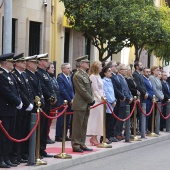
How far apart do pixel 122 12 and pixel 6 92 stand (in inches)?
595

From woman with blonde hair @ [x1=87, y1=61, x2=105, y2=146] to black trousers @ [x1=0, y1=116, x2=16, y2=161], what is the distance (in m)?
4.64

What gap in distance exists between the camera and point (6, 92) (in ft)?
45.2

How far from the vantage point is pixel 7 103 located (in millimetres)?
13930

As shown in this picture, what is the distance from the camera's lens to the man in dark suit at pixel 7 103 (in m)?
13.8

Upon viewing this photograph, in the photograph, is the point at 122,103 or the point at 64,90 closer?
the point at 64,90

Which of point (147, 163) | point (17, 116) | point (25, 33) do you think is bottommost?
point (147, 163)

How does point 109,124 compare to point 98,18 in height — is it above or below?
below

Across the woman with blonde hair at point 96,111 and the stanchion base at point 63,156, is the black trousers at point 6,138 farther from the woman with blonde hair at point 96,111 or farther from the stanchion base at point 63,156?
the woman with blonde hair at point 96,111

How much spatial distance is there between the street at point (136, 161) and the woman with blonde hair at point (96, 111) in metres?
0.87

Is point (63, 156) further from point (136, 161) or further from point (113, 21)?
point (113, 21)

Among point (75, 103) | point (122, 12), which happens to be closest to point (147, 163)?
point (75, 103)

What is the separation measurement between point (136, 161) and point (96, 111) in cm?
245

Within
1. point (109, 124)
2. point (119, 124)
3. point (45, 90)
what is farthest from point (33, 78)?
point (119, 124)

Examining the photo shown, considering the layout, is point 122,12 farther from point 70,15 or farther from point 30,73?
point 30,73
